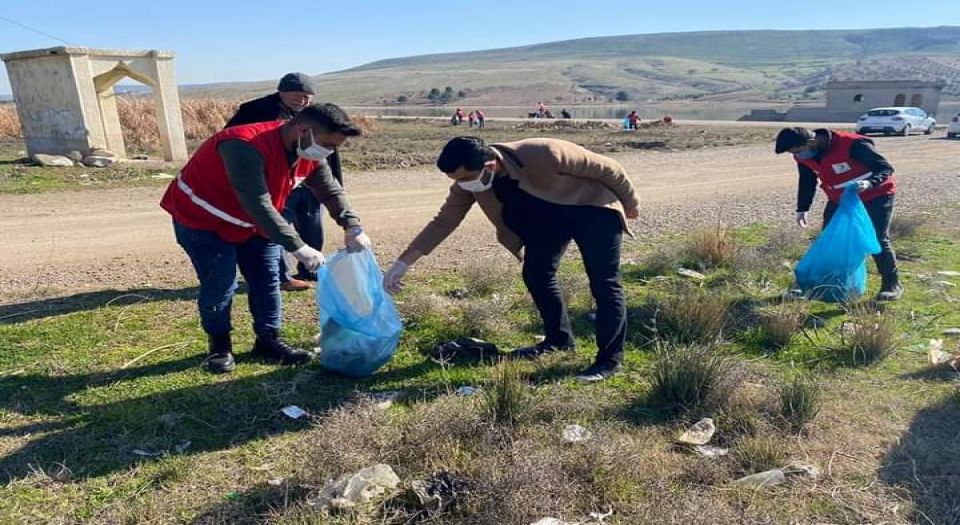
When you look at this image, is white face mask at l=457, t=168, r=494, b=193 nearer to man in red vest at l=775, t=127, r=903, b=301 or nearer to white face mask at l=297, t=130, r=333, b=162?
white face mask at l=297, t=130, r=333, b=162

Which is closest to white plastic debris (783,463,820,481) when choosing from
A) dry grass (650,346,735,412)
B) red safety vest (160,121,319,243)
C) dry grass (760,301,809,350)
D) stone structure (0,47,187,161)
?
dry grass (650,346,735,412)

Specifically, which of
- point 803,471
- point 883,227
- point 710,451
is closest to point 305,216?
point 710,451

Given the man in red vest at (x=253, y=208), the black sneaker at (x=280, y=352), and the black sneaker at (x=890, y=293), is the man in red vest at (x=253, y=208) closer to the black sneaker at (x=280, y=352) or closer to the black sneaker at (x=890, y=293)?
the black sneaker at (x=280, y=352)

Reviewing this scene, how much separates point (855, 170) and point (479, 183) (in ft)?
9.82

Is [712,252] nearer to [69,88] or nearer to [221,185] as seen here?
[221,185]

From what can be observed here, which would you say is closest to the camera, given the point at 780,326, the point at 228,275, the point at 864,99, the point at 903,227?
the point at 228,275

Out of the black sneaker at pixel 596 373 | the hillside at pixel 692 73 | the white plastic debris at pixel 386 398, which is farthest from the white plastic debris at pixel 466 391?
the hillside at pixel 692 73

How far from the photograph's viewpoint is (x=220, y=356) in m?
3.67

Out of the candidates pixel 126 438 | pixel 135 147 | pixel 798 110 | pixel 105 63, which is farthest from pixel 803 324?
pixel 798 110

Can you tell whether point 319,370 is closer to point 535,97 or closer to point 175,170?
point 175,170

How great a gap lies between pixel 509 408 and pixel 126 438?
66.4 inches

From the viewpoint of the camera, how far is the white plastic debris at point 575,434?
9.32 ft

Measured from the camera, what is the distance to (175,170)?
12.6 meters

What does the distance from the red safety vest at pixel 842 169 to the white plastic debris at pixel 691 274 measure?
119cm
